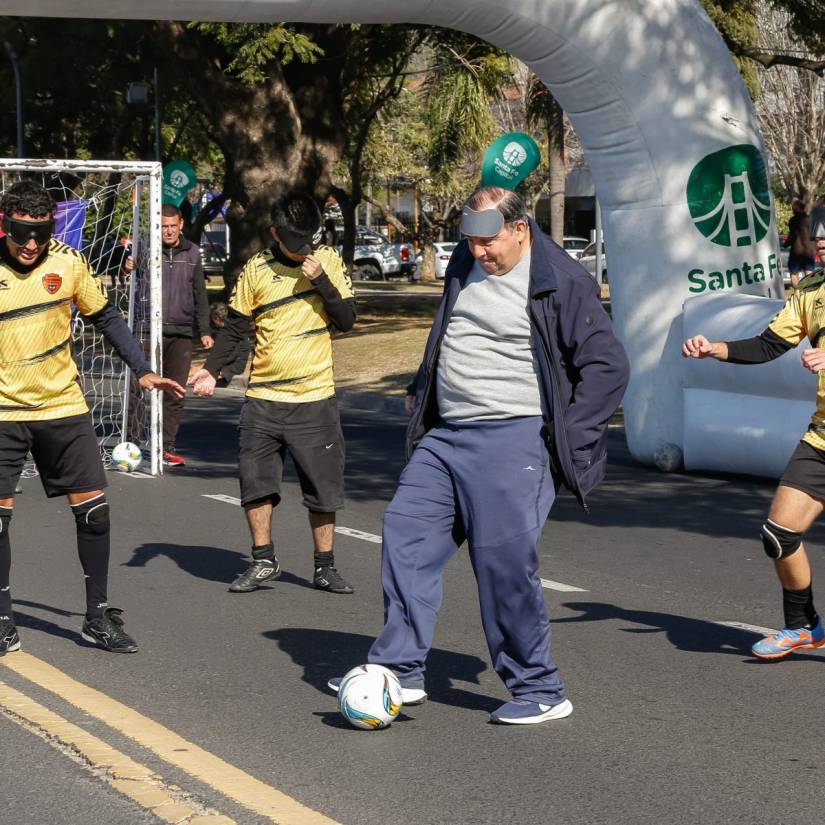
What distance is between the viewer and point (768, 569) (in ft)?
27.6

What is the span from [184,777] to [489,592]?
1.22 meters

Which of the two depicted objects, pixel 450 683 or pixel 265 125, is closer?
pixel 450 683

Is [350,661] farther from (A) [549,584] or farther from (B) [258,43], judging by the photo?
(B) [258,43]

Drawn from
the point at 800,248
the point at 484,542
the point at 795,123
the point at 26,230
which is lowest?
the point at 484,542

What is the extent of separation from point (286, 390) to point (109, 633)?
1756 mm

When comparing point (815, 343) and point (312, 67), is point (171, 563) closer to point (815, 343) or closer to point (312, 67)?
point (815, 343)

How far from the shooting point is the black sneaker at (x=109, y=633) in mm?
6461

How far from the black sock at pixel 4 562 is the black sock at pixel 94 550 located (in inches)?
10.9

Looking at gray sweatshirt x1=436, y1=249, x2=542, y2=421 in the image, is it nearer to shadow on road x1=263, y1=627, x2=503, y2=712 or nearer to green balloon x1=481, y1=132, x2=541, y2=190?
shadow on road x1=263, y1=627, x2=503, y2=712

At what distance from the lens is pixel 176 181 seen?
643 inches

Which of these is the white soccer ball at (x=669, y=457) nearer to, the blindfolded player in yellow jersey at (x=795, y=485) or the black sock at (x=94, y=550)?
the blindfolded player in yellow jersey at (x=795, y=485)

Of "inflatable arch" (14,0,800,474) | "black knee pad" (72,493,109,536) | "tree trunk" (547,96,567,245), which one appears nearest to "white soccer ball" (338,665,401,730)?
"black knee pad" (72,493,109,536)

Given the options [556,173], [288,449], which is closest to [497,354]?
[288,449]

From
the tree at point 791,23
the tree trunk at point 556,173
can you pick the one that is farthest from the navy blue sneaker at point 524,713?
the tree trunk at point 556,173
